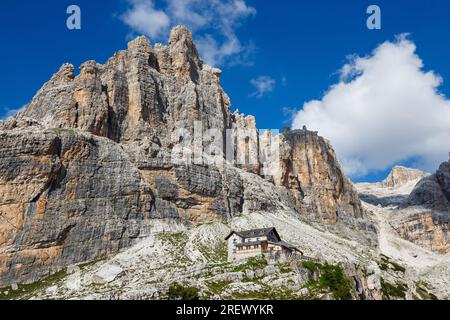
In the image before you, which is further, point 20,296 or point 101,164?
point 101,164

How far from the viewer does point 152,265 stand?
134125 mm

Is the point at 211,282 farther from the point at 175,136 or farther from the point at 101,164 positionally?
the point at 175,136

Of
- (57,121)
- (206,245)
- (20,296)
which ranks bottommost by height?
(20,296)

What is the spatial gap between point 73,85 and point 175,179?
47.4m

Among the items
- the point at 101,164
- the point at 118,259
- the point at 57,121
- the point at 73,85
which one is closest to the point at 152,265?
the point at 118,259

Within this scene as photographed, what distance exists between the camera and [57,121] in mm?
169875

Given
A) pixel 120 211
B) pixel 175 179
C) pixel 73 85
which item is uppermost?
pixel 73 85

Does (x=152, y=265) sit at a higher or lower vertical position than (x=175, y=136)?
lower

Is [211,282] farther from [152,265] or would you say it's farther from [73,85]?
[73,85]

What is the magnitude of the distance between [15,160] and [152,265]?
47488 millimetres
